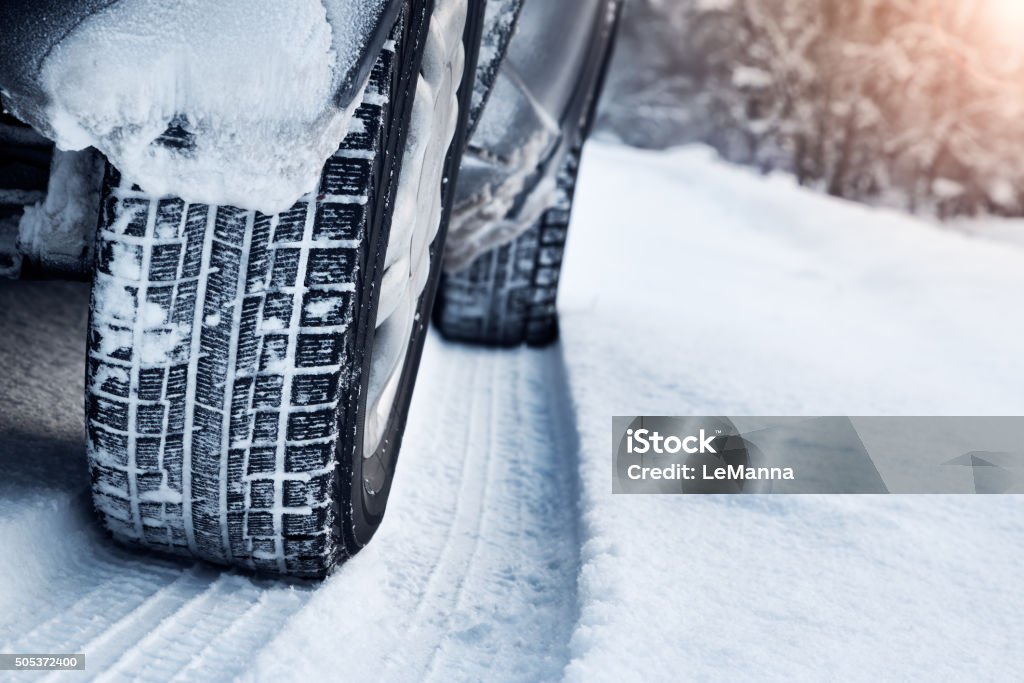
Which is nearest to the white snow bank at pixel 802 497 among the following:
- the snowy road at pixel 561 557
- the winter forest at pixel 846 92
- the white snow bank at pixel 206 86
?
the snowy road at pixel 561 557

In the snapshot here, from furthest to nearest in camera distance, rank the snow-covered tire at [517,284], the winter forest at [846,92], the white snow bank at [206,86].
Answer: the winter forest at [846,92]
the snow-covered tire at [517,284]
the white snow bank at [206,86]

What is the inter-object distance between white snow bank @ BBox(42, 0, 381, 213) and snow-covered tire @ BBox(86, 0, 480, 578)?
2.1 inches

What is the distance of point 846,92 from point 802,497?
1135cm

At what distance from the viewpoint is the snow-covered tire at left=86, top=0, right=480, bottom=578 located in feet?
2.50

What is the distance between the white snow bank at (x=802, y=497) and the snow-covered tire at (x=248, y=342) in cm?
30

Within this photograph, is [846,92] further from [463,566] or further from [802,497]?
[463,566]

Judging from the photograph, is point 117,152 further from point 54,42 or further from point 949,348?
point 949,348

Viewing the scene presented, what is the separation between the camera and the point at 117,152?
2.30 feet

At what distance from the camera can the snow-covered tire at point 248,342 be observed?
761mm

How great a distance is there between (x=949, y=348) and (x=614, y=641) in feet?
4.82

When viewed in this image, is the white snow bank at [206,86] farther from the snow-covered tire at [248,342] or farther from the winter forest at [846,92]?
the winter forest at [846,92]

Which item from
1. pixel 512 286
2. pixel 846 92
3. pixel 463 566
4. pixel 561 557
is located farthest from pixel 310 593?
pixel 846 92

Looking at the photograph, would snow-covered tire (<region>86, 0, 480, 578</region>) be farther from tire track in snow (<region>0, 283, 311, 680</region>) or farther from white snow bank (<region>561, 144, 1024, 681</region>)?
white snow bank (<region>561, 144, 1024, 681</region>)

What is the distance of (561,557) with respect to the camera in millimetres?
1055
